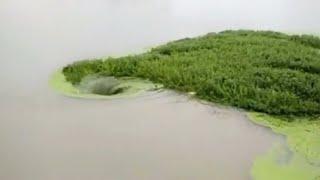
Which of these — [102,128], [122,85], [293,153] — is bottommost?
[293,153]

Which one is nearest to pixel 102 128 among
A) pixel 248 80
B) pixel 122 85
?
pixel 122 85

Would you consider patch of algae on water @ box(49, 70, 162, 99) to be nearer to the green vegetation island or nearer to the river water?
the green vegetation island

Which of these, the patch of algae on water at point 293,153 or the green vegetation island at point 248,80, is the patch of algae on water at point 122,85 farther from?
the patch of algae on water at point 293,153

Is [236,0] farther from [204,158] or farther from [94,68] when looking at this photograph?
[204,158]

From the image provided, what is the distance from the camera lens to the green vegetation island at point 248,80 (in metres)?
4.70

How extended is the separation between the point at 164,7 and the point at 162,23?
4.03ft

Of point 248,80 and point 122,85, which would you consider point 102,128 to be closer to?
point 122,85

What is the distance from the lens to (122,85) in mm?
6301

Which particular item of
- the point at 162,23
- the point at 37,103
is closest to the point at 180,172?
the point at 37,103

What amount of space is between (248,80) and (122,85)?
1428 mm

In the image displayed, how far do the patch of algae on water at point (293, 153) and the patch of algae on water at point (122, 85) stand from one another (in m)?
1.36

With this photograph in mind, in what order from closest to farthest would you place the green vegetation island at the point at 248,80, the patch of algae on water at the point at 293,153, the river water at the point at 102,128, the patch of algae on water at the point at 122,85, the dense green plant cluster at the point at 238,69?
the patch of algae on water at the point at 293,153, the river water at the point at 102,128, the green vegetation island at the point at 248,80, the dense green plant cluster at the point at 238,69, the patch of algae on water at the point at 122,85

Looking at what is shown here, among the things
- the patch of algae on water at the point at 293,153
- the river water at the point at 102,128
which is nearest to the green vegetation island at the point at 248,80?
the patch of algae on water at the point at 293,153

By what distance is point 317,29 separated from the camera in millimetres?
9195
